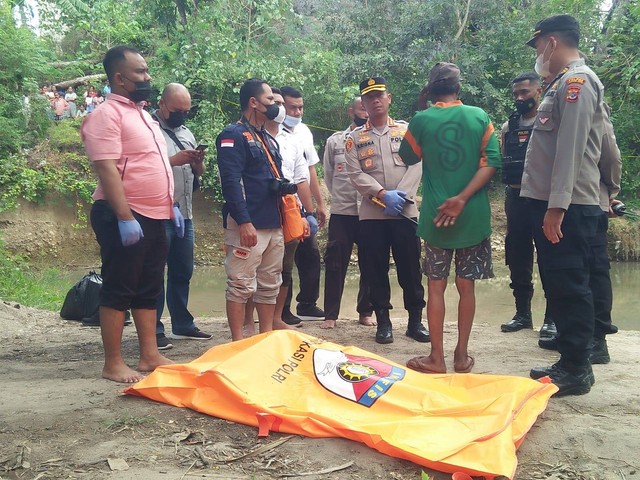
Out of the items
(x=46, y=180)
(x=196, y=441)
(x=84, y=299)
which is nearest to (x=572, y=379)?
(x=196, y=441)

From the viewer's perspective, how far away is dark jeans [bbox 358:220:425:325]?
460cm

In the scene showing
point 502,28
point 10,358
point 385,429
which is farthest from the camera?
point 502,28

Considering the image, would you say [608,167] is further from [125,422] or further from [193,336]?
[193,336]

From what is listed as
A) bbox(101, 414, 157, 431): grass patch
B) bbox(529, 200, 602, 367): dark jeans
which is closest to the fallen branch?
bbox(101, 414, 157, 431): grass patch

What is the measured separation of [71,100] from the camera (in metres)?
15.0

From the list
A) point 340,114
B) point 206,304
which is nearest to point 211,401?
point 206,304

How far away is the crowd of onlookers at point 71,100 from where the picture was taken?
46.4 feet

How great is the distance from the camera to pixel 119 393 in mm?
3215

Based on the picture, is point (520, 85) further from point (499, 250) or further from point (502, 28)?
point (502, 28)

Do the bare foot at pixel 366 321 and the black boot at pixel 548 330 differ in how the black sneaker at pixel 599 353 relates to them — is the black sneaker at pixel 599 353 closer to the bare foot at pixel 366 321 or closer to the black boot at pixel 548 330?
the black boot at pixel 548 330

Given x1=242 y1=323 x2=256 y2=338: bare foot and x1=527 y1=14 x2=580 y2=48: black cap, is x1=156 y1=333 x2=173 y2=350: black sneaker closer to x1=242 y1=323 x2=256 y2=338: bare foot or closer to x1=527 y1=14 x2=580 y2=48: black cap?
x1=242 y1=323 x2=256 y2=338: bare foot

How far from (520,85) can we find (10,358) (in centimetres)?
427

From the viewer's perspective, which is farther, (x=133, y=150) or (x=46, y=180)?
(x=46, y=180)

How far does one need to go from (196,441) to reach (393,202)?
2341 mm
